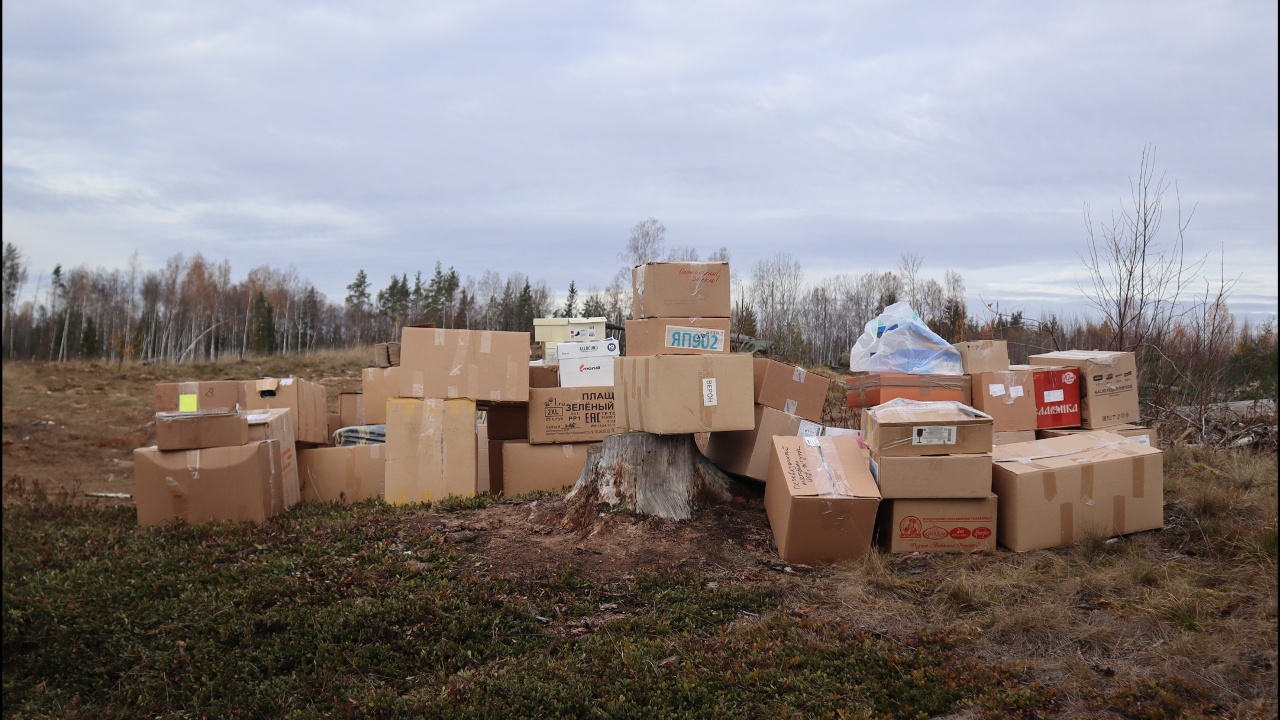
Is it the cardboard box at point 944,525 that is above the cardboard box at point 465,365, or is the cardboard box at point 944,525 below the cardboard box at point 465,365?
A: below

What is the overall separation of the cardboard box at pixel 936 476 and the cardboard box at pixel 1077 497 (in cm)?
21

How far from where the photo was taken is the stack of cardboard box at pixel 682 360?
209 inches

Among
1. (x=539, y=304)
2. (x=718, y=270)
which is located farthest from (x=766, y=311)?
(x=718, y=270)

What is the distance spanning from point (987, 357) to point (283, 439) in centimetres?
622

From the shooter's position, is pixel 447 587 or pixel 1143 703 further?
pixel 447 587

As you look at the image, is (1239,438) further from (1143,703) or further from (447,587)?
(447,587)

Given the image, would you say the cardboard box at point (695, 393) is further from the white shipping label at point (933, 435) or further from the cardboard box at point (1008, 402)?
the cardboard box at point (1008, 402)

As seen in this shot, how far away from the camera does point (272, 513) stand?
6.46 meters

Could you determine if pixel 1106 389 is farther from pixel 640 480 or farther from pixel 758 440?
pixel 640 480

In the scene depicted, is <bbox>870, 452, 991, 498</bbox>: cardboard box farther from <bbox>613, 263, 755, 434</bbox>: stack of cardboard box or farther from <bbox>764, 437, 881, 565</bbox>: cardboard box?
<bbox>613, 263, 755, 434</bbox>: stack of cardboard box

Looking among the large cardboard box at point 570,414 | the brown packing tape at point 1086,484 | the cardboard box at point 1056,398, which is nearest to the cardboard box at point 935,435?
the brown packing tape at point 1086,484

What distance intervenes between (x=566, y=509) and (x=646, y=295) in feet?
5.51

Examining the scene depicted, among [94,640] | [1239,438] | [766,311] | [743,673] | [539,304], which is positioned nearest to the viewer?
[743,673]

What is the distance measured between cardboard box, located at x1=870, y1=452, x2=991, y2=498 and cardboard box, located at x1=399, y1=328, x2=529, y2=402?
3715 mm
